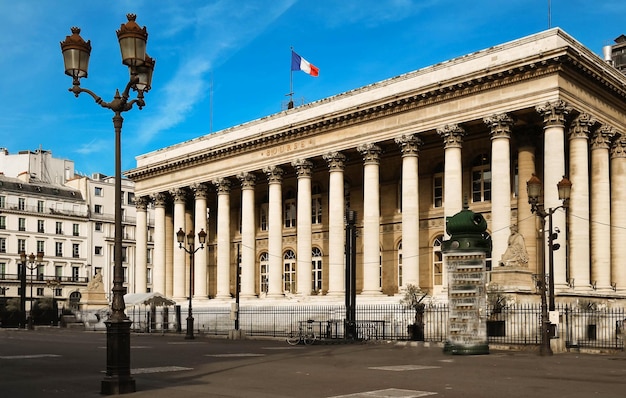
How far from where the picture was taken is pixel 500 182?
122ft

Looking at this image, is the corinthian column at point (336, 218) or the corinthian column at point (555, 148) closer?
the corinthian column at point (555, 148)

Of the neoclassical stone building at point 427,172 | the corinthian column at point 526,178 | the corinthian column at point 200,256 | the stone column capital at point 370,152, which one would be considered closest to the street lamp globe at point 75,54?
the neoclassical stone building at point 427,172

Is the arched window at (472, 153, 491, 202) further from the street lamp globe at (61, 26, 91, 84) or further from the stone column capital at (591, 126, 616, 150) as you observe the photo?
the street lamp globe at (61, 26, 91, 84)

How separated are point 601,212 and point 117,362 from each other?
97.6 feet

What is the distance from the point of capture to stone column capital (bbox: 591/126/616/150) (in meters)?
38.1

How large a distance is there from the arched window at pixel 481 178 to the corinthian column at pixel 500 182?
550 centimetres

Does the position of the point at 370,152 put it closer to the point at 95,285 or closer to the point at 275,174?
the point at 275,174

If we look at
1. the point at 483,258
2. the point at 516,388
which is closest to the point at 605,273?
the point at 483,258

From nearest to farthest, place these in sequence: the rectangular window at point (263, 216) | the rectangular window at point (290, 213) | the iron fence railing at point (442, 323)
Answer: the iron fence railing at point (442, 323) → the rectangular window at point (290, 213) → the rectangular window at point (263, 216)

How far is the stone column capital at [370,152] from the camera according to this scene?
43.4 m

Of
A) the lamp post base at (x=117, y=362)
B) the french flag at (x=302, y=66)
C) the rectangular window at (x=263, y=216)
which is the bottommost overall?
the lamp post base at (x=117, y=362)

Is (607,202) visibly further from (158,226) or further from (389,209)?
(158,226)

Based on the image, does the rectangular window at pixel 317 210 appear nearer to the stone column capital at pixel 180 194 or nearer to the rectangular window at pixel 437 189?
the rectangular window at pixel 437 189

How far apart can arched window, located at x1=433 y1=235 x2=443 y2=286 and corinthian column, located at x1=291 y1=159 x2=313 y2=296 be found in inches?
298
